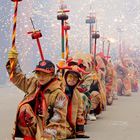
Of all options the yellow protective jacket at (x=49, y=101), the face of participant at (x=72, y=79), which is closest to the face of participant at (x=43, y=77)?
the yellow protective jacket at (x=49, y=101)

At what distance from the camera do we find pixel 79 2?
58.1m

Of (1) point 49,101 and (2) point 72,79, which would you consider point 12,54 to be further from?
(2) point 72,79

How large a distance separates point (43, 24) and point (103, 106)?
23107 millimetres

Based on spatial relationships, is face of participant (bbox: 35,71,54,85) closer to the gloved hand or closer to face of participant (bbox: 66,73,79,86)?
the gloved hand

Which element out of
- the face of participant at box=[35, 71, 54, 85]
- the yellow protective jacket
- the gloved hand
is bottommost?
the yellow protective jacket

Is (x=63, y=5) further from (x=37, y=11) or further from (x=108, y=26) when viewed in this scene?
(x=108, y=26)

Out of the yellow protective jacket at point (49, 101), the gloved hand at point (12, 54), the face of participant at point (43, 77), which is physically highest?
the gloved hand at point (12, 54)

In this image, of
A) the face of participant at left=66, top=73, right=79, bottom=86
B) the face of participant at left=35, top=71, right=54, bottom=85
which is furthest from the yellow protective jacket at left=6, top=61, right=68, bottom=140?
the face of participant at left=66, top=73, right=79, bottom=86

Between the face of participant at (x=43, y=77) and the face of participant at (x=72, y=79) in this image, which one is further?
the face of participant at (x=72, y=79)

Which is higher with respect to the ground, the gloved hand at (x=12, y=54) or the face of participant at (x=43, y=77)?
the gloved hand at (x=12, y=54)

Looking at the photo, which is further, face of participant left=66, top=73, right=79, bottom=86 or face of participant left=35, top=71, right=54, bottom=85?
face of participant left=66, top=73, right=79, bottom=86

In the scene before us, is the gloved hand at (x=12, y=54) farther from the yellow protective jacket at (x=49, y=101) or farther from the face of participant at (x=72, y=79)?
the face of participant at (x=72, y=79)

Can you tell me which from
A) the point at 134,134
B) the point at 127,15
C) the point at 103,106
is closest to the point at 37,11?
the point at 103,106

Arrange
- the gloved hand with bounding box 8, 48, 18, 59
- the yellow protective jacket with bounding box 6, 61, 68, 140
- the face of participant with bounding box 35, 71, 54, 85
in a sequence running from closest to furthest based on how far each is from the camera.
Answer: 1. the yellow protective jacket with bounding box 6, 61, 68, 140
2. the gloved hand with bounding box 8, 48, 18, 59
3. the face of participant with bounding box 35, 71, 54, 85
